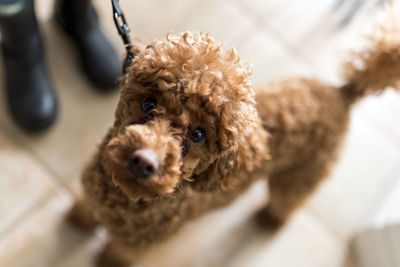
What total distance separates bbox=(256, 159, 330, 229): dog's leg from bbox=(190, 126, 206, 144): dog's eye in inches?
20.7

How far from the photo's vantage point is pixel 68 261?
4.30 feet

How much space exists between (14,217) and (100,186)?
1.70 feet

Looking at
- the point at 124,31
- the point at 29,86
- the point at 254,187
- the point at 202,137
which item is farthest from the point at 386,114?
the point at 29,86

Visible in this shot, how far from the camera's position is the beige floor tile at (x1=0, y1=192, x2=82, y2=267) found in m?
1.27

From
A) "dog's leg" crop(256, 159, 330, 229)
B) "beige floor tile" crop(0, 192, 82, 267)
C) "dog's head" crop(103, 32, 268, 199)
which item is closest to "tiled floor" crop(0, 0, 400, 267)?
"beige floor tile" crop(0, 192, 82, 267)

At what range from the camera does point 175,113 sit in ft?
2.57

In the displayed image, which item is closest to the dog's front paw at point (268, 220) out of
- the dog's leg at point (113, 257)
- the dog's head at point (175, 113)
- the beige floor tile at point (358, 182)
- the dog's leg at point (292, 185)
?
the dog's leg at point (292, 185)

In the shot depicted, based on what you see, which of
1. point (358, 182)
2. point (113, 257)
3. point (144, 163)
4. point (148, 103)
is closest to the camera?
point (144, 163)

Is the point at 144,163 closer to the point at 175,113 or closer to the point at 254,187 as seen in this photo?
the point at 175,113

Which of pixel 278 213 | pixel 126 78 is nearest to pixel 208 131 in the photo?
pixel 126 78

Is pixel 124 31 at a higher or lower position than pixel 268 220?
higher

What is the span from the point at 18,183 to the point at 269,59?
1.16 m

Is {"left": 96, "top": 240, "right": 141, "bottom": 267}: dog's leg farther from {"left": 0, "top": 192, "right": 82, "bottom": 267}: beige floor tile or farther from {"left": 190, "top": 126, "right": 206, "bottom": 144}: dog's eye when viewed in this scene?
{"left": 190, "top": 126, "right": 206, "bottom": 144}: dog's eye

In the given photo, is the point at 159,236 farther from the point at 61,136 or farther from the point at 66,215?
the point at 61,136
